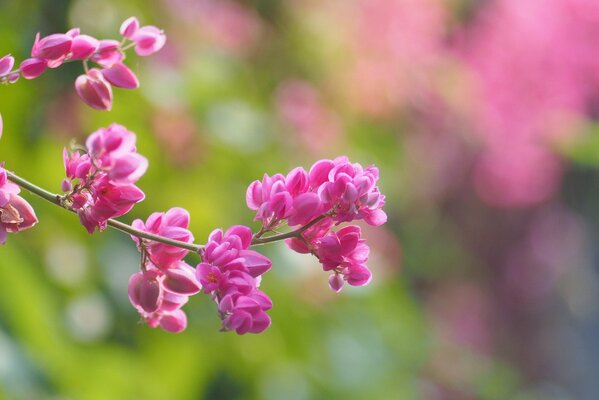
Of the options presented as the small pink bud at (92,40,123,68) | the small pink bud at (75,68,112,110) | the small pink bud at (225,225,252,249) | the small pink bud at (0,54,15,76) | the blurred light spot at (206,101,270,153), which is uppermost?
the blurred light spot at (206,101,270,153)

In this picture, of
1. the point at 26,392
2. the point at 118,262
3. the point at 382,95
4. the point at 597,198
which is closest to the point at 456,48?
the point at 382,95

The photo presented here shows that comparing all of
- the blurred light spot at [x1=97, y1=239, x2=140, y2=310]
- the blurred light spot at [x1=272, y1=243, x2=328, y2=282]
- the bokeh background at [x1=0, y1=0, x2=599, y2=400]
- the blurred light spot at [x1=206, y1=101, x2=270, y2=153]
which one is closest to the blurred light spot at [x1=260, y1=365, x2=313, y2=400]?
the bokeh background at [x1=0, y1=0, x2=599, y2=400]

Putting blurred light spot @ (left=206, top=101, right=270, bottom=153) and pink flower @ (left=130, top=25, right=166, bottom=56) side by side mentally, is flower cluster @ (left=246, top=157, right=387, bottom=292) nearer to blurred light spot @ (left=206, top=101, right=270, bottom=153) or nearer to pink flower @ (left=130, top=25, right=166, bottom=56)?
pink flower @ (left=130, top=25, right=166, bottom=56)

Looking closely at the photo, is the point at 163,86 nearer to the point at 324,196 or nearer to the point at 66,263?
the point at 66,263

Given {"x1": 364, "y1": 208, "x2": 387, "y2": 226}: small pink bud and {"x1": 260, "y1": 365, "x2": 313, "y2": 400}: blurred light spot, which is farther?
{"x1": 260, "y1": 365, "x2": 313, "y2": 400}: blurred light spot

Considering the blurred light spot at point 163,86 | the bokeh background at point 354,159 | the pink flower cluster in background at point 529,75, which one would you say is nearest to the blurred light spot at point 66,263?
the bokeh background at point 354,159

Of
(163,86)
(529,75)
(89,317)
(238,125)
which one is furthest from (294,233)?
(529,75)

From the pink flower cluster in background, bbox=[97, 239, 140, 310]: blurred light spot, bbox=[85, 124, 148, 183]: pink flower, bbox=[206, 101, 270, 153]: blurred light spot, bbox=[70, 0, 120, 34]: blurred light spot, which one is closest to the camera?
bbox=[85, 124, 148, 183]: pink flower
